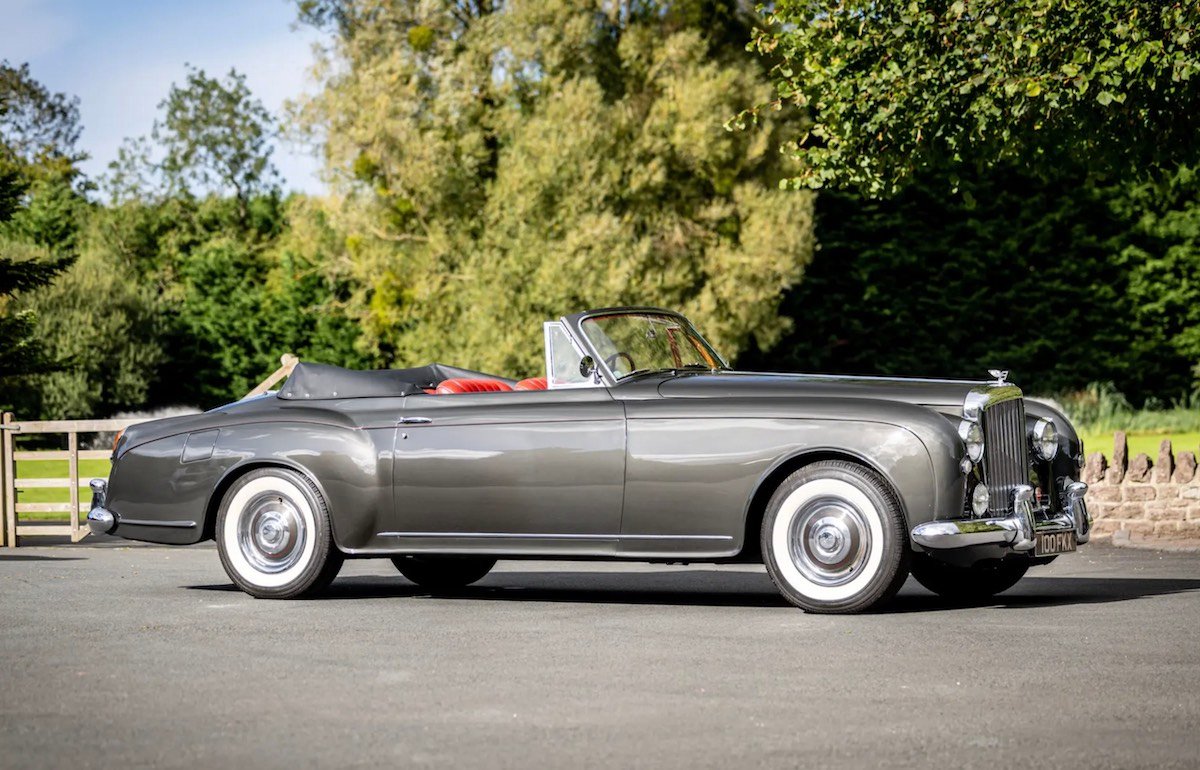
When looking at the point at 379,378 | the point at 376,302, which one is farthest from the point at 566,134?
the point at 379,378

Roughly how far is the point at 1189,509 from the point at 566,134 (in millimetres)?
19224

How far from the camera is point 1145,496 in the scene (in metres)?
12.9

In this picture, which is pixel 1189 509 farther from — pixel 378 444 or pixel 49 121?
pixel 49 121

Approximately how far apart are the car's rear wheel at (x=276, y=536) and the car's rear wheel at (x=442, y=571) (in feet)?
3.38

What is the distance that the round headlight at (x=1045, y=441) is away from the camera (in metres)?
8.70

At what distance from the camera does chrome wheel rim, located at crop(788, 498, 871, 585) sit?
7.91m

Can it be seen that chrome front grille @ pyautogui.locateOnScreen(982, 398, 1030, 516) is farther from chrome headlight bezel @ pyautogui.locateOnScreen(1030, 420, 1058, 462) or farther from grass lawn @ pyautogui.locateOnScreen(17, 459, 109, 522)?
grass lawn @ pyautogui.locateOnScreen(17, 459, 109, 522)

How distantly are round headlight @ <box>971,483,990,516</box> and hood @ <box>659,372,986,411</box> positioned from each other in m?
0.48

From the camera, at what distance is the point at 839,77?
1451 cm

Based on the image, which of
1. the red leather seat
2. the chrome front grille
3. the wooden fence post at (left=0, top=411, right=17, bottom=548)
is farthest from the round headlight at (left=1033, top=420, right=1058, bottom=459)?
the wooden fence post at (left=0, top=411, right=17, bottom=548)

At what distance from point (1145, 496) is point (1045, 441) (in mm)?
4703

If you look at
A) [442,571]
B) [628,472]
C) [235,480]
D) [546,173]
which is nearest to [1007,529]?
[628,472]

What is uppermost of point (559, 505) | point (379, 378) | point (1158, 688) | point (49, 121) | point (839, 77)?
point (49, 121)

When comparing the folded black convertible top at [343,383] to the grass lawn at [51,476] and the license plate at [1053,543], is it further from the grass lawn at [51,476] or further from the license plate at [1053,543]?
the grass lawn at [51,476]
